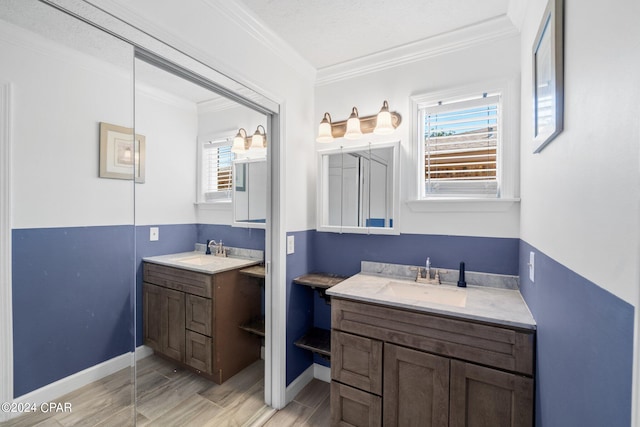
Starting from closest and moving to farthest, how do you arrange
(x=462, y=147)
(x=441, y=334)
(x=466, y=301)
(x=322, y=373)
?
(x=441, y=334) < (x=466, y=301) < (x=462, y=147) < (x=322, y=373)

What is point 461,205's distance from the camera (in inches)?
72.4

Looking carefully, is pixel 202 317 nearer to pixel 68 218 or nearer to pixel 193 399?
pixel 193 399

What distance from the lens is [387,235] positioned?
210 cm

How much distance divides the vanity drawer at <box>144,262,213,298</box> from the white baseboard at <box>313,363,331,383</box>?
3.61ft

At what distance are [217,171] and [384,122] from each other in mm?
1330

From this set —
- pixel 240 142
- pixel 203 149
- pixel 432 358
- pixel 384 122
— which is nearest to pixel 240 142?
pixel 240 142

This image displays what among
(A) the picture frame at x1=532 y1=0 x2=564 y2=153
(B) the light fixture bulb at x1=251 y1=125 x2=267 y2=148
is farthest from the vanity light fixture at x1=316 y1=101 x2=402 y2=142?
(A) the picture frame at x1=532 y1=0 x2=564 y2=153

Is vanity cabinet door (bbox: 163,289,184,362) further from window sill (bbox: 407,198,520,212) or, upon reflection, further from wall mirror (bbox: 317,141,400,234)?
window sill (bbox: 407,198,520,212)

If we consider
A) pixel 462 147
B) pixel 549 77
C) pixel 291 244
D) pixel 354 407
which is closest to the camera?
pixel 549 77

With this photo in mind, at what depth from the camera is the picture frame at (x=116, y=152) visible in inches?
49.9

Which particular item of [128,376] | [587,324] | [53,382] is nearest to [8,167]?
[53,382]

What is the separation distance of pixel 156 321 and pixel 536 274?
217 centimetres

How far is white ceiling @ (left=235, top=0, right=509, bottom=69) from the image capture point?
1565 millimetres

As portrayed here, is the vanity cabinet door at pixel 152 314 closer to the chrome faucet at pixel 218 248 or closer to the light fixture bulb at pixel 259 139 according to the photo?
the chrome faucet at pixel 218 248
